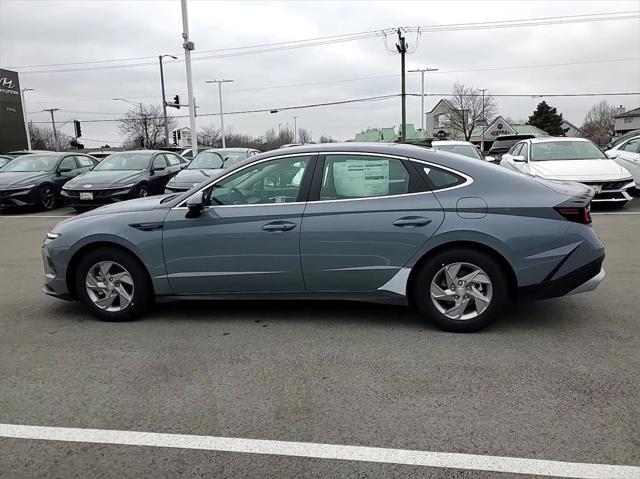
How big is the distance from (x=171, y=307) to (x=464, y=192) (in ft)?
9.70

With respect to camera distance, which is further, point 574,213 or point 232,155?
point 232,155

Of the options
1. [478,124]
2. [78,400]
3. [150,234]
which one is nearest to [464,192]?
[150,234]

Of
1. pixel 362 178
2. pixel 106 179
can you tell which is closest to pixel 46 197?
pixel 106 179

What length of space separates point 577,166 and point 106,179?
1011 centimetres

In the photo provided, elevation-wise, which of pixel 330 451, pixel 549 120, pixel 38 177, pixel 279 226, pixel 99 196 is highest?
pixel 549 120

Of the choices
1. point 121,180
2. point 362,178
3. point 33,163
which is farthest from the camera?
point 33,163

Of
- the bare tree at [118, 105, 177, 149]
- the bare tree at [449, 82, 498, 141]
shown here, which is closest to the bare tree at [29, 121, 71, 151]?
the bare tree at [118, 105, 177, 149]

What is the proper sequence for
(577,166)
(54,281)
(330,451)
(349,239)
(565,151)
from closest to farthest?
1. (330,451)
2. (349,239)
3. (54,281)
4. (577,166)
5. (565,151)

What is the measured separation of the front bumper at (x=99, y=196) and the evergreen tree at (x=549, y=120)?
7206cm

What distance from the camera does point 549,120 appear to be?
2955 inches

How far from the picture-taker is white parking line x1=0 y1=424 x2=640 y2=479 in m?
2.55

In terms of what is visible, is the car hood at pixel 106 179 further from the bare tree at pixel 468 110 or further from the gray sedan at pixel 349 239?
the bare tree at pixel 468 110

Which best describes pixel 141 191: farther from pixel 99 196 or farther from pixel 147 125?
pixel 147 125

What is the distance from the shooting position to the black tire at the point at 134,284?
4.71m
